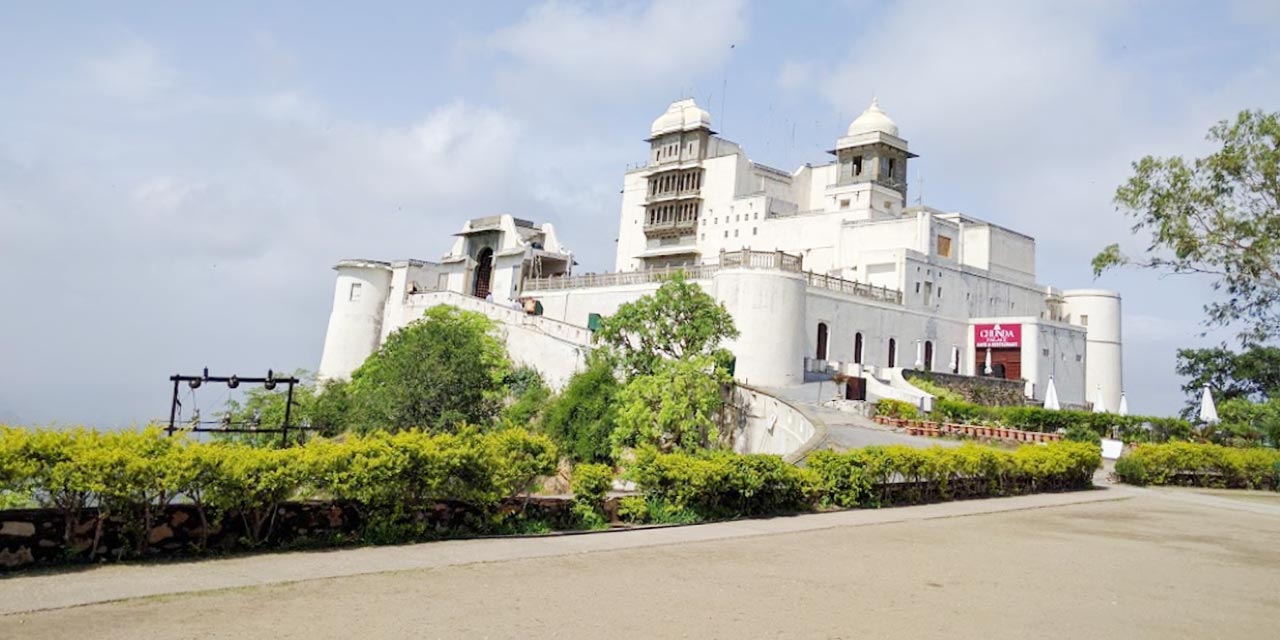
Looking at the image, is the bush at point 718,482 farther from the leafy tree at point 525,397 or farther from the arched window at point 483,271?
the arched window at point 483,271

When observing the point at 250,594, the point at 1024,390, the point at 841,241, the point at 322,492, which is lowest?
the point at 250,594

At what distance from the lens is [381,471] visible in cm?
1060

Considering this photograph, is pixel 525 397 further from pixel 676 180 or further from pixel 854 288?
pixel 676 180

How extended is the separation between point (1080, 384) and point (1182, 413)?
6.09 meters

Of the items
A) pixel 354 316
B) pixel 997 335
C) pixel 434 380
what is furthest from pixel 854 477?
pixel 354 316

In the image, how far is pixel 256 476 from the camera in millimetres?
9797

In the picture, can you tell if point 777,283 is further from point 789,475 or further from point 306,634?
point 306,634

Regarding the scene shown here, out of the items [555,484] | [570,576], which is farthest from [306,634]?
[555,484]

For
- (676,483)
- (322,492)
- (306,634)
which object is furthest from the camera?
(676,483)

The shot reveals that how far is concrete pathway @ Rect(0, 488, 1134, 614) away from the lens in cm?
777

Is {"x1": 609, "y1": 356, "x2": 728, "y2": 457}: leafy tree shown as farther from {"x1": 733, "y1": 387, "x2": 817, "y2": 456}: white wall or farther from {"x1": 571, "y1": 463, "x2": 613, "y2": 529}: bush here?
{"x1": 571, "y1": 463, "x2": 613, "y2": 529}: bush

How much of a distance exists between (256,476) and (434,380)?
2381cm

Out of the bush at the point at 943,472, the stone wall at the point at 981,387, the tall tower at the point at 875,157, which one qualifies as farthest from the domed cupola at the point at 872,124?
the bush at the point at 943,472

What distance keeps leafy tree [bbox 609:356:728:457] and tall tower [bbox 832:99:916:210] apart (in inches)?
1071
